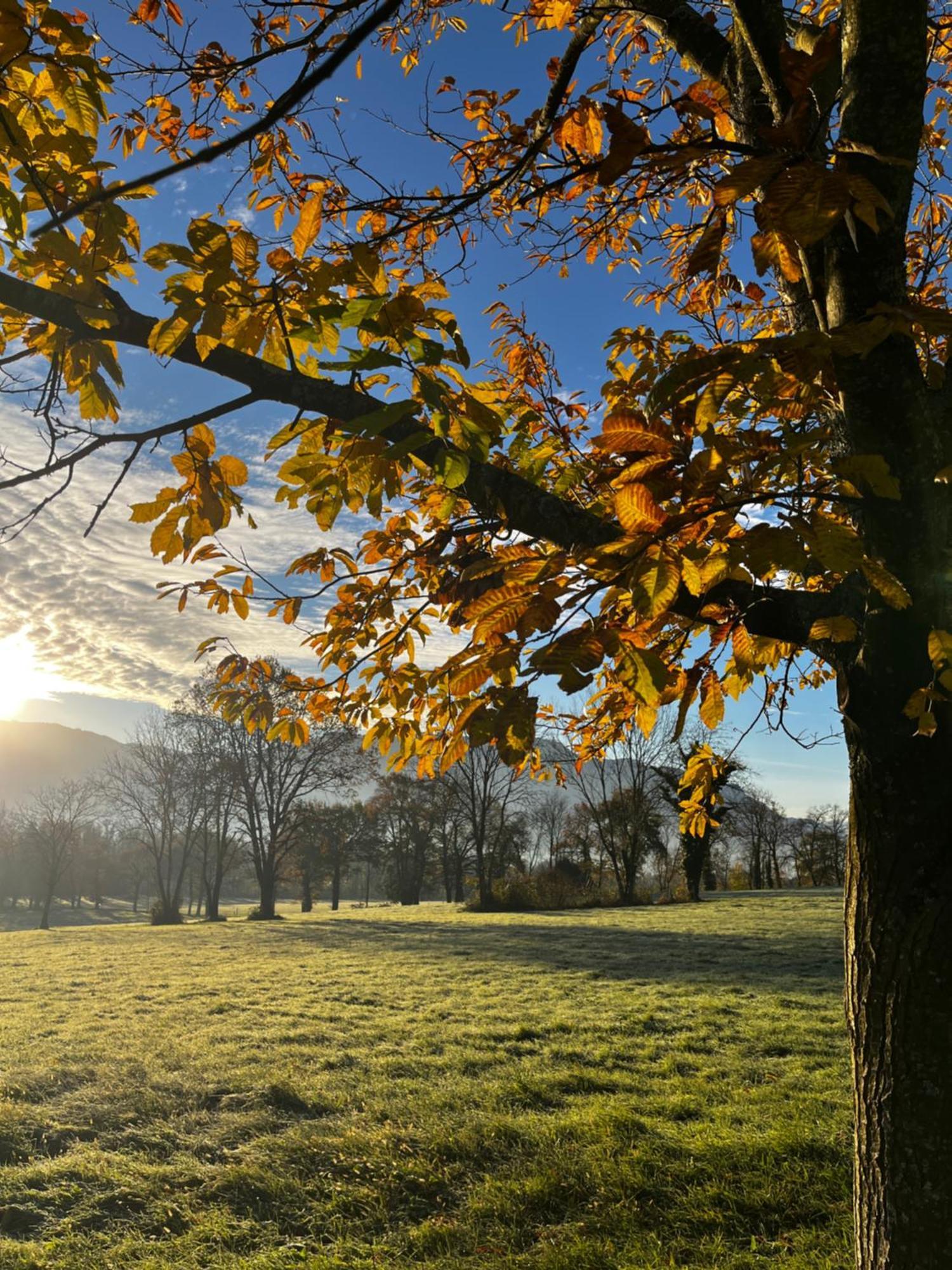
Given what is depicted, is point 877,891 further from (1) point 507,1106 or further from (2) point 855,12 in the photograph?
(1) point 507,1106

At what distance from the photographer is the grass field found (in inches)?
151

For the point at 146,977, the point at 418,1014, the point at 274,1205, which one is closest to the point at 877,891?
the point at 274,1205

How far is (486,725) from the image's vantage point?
4.61 feet

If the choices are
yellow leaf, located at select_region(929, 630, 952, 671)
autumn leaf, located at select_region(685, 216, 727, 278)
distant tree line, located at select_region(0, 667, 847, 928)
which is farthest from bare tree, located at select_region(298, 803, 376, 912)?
autumn leaf, located at select_region(685, 216, 727, 278)

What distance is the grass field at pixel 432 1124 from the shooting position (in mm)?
3846

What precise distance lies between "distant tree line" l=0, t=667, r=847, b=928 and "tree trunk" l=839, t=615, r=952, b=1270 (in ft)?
50.4

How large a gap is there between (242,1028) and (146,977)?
5432 mm

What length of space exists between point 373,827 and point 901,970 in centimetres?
5077

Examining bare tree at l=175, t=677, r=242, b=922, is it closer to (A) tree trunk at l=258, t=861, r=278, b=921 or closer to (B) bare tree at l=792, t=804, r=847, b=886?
(A) tree trunk at l=258, t=861, r=278, b=921

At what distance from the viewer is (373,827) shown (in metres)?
50.4

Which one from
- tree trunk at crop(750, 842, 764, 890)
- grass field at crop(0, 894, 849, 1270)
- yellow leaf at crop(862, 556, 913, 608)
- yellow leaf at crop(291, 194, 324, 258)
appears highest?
yellow leaf at crop(291, 194, 324, 258)

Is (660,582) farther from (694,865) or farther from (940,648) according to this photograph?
(694,865)

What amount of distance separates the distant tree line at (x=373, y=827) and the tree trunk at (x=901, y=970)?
15.4m

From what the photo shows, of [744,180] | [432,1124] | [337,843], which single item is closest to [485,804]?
[337,843]
